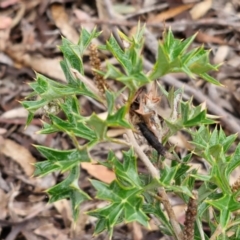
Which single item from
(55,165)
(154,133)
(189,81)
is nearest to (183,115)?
(154,133)

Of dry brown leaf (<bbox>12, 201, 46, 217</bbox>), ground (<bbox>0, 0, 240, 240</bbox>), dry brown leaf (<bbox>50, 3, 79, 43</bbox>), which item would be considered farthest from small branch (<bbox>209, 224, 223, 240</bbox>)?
dry brown leaf (<bbox>50, 3, 79, 43</bbox>)

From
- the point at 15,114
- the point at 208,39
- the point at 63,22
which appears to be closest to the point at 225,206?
the point at 15,114

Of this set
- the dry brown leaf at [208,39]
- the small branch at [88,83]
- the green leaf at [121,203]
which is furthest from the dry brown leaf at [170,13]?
the green leaf at [121,203]

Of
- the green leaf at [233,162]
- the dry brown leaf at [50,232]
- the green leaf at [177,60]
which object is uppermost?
the green leaf at [177,60]

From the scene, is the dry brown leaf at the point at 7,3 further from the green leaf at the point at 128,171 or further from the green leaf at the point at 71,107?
the green leaf at the point at 128,171

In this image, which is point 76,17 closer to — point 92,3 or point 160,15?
point 92,3
